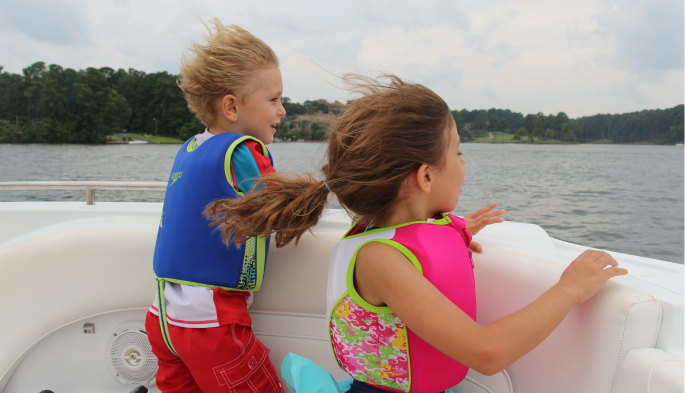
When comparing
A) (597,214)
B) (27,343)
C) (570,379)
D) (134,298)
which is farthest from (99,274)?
(597,214)

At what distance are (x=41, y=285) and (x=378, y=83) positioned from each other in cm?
146

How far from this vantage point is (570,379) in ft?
2.96

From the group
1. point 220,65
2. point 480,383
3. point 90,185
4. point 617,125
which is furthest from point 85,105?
point 480,383

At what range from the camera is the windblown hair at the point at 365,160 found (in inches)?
33.3

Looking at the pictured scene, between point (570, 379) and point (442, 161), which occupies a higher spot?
point (442, 161)

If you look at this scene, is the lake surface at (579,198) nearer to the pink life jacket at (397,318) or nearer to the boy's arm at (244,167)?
the boy's arm at (244,167)

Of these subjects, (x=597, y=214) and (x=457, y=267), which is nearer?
(x=457, y=267)

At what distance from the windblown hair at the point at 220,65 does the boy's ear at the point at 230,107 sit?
2cm

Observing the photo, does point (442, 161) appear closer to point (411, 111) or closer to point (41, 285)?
point (411, 111)

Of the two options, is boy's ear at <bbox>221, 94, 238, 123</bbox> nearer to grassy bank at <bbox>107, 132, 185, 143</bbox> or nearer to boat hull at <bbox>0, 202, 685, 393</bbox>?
boat hull at <bbox>0, 202, 685, 393</bbox>

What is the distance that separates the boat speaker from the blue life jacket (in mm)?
571

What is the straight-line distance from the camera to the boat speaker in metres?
1.55

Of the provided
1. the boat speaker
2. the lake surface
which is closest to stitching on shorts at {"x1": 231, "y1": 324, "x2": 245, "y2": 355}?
the lake surface

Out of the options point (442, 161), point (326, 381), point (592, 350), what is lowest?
point (326, 381)
